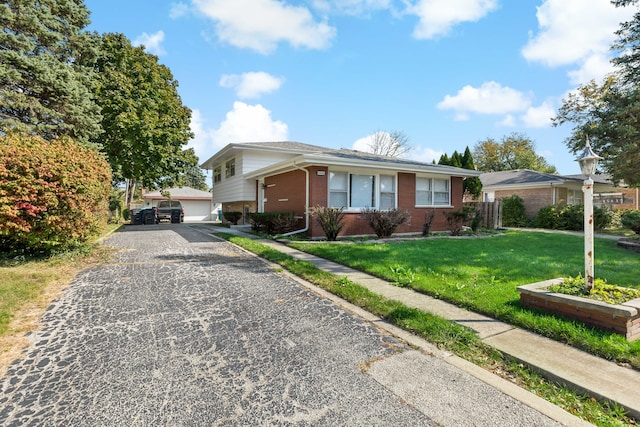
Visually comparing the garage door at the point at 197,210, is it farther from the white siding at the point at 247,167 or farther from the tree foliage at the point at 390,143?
the tree foliage at the point at 390,143

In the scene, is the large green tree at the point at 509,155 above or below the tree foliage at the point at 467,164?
above

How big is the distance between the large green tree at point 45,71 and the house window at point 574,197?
29364 mm

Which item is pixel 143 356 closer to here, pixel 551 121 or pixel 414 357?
pixel 414 357

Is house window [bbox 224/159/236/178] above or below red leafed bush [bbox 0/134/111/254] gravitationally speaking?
above

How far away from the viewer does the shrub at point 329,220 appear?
427 inches

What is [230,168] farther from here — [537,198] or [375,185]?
[537,198]

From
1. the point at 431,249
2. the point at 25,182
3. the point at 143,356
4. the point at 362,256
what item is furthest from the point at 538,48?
the point at 25,182

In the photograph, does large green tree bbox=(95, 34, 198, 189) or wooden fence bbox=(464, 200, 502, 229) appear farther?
large green tree bbox=(95, 34, 198, 189)

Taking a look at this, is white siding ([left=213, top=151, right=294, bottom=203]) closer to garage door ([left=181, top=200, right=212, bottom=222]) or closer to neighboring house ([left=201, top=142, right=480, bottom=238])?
neighboring house ([left=201, top=142, right=480, bottom=238])

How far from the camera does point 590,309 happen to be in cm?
344

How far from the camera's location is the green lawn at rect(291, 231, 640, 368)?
327 centimetres

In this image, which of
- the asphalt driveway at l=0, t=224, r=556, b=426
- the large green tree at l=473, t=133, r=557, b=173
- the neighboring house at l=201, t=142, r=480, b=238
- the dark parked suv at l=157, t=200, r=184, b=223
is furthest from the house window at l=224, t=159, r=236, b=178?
the large green tree at l=473, t=133, r=557, b=173

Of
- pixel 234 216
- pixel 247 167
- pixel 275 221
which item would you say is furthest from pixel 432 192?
pixel 234 216

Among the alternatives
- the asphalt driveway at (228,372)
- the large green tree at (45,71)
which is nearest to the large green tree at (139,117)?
the large green tree at (45,71)
